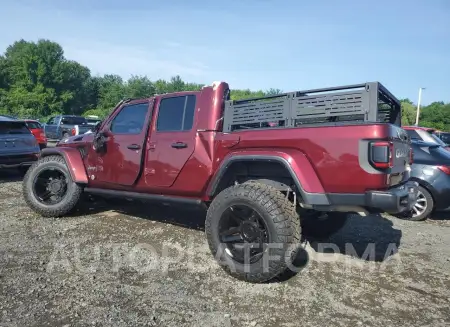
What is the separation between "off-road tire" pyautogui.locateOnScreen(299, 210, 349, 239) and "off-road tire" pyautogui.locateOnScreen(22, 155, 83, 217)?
3.22m

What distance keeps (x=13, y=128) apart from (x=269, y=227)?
716cm

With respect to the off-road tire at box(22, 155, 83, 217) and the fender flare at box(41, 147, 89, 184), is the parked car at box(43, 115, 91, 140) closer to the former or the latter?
the off-road tire at box(22, 155, 83, 217)

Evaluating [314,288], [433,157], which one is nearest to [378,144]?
[314,288]

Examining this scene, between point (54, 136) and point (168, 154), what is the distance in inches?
674

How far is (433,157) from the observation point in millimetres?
5809

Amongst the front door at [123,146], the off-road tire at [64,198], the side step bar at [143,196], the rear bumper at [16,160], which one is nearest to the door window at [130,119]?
the front door at [123,146]

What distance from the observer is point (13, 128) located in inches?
309

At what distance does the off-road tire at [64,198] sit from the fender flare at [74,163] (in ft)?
0.47

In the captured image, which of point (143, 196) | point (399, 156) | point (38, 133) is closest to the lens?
point (399, 156)

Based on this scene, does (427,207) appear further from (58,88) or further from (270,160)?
(58,88)

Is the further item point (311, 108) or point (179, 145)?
point (179, 145)

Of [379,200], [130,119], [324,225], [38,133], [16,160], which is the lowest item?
[324,225]

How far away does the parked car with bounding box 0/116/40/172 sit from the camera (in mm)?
7431

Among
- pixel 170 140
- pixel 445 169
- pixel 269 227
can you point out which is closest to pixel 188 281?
pixel 269 227
